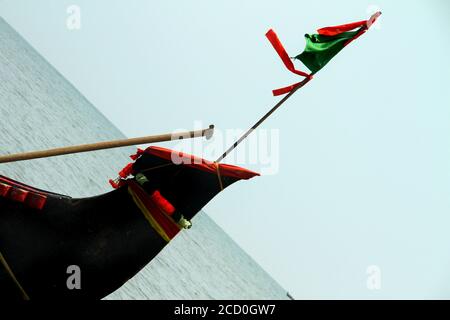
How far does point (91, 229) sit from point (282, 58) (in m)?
2.59

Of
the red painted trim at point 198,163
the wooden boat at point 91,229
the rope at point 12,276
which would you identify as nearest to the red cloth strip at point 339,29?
the red painted trim at point 198,163

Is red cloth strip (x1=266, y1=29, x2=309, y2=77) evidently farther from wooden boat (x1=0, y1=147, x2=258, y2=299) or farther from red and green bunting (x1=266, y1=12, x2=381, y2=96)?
wooden boat (x1=0, y1=147, x2=258, y2=299)

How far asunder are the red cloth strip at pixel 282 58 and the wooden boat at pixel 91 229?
3.31 feet

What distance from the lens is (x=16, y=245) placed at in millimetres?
6484

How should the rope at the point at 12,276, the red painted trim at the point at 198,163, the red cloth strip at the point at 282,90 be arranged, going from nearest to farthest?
1. the red painted trim at the point at 198,163
2. the red cloth strip at the point at 282,90
3. the rope at the point at 12,276

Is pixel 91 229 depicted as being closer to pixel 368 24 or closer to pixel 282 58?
pixel 282 58

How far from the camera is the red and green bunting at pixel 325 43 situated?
20.9 feet

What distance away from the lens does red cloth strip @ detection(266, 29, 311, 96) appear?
6108mm

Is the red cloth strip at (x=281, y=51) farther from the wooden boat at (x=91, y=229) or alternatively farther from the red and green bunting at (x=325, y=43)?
the wooden boat at (x=91, y=229)

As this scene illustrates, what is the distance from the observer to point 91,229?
6465mm

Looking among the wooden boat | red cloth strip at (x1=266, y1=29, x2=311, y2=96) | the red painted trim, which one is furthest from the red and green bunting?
the wooden boat

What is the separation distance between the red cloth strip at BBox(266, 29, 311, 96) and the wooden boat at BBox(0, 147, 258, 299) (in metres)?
1.01

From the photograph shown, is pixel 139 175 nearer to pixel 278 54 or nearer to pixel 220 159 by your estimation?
pixel 220 159
